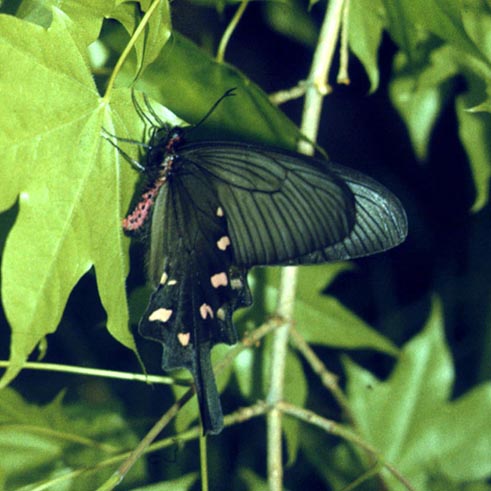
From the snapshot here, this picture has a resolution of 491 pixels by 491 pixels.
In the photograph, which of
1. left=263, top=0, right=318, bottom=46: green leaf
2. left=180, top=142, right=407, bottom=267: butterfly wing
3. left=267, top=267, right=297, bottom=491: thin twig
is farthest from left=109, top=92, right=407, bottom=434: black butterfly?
left=263, top=0, right=318, bottom=46: green leaf

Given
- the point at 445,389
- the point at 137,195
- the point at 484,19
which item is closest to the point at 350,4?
the point at 484,19

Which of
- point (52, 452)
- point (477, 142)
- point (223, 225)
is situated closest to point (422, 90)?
point (477, 142)

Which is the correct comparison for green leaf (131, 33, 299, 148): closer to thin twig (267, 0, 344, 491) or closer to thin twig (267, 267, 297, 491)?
thin twig (267, 0, 344, 491)

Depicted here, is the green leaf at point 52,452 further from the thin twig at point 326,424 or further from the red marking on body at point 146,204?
the red marking on body at point 146,204

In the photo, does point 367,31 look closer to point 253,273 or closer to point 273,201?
point 273,201

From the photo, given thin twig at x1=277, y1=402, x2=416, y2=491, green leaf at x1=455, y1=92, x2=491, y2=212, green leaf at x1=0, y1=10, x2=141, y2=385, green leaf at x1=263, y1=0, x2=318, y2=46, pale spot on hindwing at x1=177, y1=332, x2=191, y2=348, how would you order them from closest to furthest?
green leaf at x1=0, y1=10, x2=141, y2=385 < pale spot on hindwing at x1=177, y1=332, x2=191, y2=348 < thin twig at x1=277, y1=402, x2=416, y2=491 < green leaf at x1=455, y1=92, x2=491, y2=212 < green leaf at x1=263, y1=0, x2=318, y2=46

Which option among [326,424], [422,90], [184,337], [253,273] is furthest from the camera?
[422,90]

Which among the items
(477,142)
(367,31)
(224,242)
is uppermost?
(367,31)

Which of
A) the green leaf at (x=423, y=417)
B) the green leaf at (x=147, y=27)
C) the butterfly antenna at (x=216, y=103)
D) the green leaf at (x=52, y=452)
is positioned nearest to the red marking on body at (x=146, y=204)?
the butterfly antenna at (x=216, y=103)
